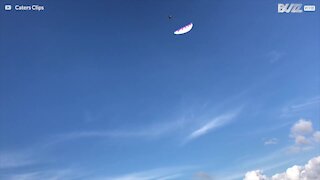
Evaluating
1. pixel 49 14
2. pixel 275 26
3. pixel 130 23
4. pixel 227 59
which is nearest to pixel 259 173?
pixel 227 59

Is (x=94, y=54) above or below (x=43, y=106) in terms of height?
above

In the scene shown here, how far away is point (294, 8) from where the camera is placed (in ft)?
21.2

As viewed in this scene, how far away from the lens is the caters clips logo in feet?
21.2

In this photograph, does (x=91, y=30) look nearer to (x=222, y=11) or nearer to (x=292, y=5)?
(x=222, y=11)

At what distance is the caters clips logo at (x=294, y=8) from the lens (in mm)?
6453

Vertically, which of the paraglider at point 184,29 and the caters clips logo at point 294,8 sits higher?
the caters clips logo at point 294,8

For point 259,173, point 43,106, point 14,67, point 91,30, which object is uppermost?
point 91,30

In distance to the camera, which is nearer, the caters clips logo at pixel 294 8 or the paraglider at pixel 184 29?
the paraglider at pixel 184 29

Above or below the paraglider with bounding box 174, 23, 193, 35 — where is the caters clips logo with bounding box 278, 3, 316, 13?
above

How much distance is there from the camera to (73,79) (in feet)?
19.8

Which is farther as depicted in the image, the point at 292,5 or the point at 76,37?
the point at 292,5

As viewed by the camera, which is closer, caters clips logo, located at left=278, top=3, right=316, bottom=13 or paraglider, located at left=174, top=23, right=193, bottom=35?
paraglider, located at left=174, top=23, right=193, bottom=35

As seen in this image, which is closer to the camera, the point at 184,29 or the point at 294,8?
the point at 184,29

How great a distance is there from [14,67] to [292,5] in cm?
368
